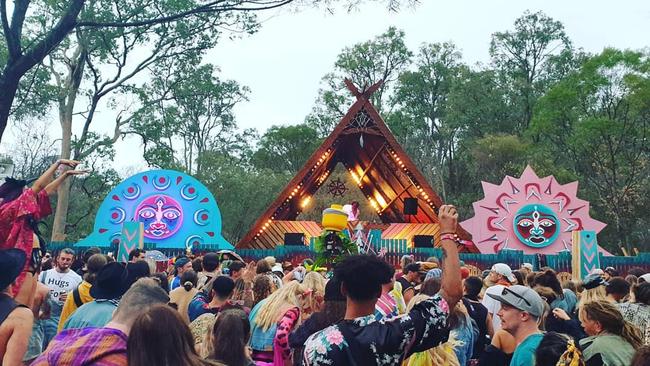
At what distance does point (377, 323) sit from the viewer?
9.12 ft

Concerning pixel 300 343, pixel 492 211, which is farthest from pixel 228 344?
pixel 492 211

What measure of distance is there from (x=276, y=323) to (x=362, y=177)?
71.4 ft

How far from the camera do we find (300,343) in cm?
414

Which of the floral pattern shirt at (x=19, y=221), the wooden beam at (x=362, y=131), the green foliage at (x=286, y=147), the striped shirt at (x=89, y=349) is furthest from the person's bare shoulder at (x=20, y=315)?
the green foliage at (x=286, y=147)

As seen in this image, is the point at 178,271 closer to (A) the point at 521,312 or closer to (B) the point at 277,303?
(B) the point at 277,303

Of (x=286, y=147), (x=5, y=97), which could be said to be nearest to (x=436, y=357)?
(x=5, y=97)

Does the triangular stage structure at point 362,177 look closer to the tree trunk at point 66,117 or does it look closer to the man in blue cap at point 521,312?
the tree trunk at point 66,117

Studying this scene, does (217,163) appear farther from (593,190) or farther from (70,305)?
(70,305)

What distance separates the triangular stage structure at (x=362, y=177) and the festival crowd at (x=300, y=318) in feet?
46.4

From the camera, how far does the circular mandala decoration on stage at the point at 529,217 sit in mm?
→ 21875

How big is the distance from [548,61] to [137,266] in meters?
43.2

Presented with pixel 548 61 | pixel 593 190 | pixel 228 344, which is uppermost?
pixel 548 61

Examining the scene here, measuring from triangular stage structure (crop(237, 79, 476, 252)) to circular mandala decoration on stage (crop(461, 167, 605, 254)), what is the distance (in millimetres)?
894

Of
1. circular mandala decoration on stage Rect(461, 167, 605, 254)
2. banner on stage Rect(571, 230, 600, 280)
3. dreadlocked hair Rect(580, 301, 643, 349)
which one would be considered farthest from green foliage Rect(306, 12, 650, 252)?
dreadlocked hair Rect(580, 301, 643, 349)
